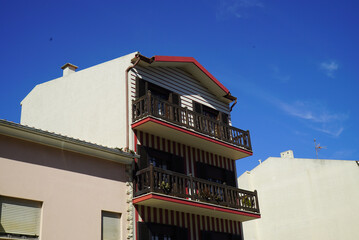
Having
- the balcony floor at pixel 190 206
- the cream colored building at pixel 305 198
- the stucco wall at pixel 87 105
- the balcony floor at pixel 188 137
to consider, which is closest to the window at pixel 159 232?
the balcony floor at pixel 190 206

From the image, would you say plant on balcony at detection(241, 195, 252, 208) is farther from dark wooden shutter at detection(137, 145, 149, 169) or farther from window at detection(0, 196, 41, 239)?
window at detection(0, 196, 41, 239)

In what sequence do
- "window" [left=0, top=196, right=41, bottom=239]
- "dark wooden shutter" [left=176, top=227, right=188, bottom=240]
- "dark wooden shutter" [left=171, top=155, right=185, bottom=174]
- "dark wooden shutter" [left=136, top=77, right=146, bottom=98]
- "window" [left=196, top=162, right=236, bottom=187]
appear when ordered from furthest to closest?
"window" [left=196, top=162, right=236, bottom=187]
"dark wooden shutter" [left=171, top=155, right=185, bottom=174]
"dark wooden shutter" [left=136, top=77, right=146, bottom=98]
"dark wooden shutter" [left=176, top=227, right=188, bottom=240]
"window" [left=0, top=196, right=41, bottom=239]

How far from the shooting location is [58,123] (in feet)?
67.1

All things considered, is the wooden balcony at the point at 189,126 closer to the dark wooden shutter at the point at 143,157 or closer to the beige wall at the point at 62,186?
the dark wooden shutter at the point at 143,157

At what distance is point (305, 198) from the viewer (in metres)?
31.5

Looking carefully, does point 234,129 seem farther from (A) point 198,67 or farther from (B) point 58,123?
(B) point 58,123

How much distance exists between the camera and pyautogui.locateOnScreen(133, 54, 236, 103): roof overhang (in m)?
18.9

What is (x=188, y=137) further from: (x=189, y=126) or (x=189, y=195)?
(x=189, y=195)

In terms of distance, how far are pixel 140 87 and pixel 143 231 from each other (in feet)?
18.9

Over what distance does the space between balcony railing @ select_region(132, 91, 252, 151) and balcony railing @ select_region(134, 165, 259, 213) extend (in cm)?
219

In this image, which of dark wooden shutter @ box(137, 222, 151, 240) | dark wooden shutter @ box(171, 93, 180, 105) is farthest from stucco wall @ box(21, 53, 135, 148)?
dark wooden shutter @ box(137, 222, 151, 240)

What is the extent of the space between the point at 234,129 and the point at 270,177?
46.3 feet

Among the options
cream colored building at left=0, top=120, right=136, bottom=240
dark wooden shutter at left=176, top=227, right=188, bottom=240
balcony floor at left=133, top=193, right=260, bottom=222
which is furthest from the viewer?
dark wooden shutter at left=176, top=227, right=188, bottom=240

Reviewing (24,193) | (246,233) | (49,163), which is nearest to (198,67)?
(49,163)
